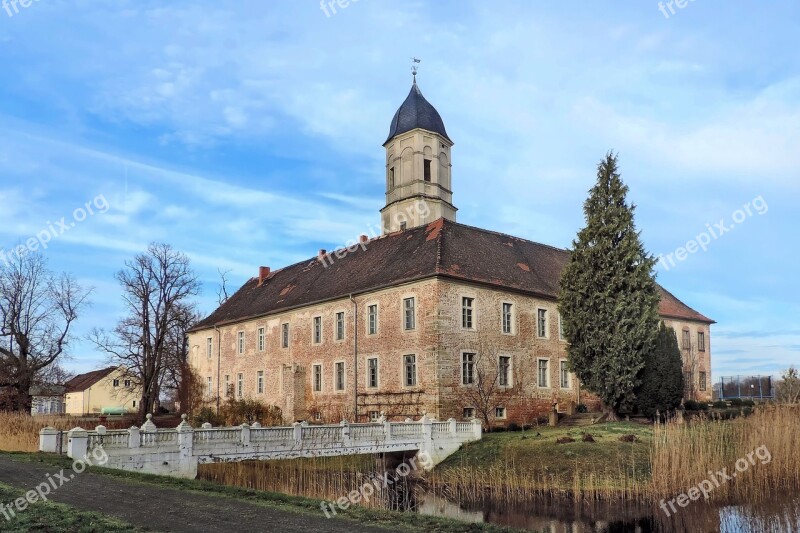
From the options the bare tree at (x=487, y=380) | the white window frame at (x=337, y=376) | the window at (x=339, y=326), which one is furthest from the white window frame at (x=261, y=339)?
the bare tree at (x=487, y=380)

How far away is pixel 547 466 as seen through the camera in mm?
21297

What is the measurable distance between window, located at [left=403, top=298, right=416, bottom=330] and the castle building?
0.05m

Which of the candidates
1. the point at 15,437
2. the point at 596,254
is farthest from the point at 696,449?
the point at 15,437

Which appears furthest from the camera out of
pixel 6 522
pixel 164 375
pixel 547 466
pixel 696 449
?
pixel 164 375

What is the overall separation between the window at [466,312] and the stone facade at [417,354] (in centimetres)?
13

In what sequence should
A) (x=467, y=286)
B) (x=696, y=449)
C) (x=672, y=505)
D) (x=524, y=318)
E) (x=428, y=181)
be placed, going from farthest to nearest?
(x=428, y=181) → (x=524, y=318) → (x=467, y=286) → (x=696, y=449) → (x=672, y=505)

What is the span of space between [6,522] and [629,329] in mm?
21726

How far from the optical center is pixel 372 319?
108 feet

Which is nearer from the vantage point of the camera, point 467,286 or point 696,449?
point 696,449

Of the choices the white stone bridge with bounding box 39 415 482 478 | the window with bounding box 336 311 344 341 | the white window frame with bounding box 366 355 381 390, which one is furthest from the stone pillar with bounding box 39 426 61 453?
the window with bounding box 336 311 344 341

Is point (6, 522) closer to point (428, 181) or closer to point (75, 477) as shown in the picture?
point (75, 477)

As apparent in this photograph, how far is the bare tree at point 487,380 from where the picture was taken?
2939 centimetres

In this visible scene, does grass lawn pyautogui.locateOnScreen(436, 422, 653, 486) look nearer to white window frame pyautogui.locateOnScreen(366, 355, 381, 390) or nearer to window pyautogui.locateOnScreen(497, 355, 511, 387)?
window pyautogui.locateOnScreen(497, 355, 511, 387)

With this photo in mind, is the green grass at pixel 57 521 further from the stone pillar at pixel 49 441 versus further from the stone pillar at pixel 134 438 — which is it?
the stone pillar at pixel 49 441
